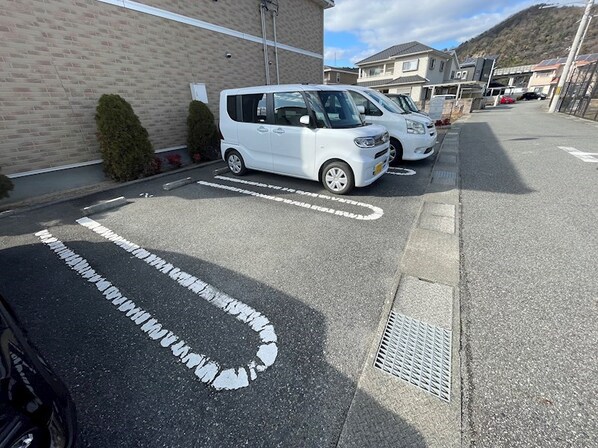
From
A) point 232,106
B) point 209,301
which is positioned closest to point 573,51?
point 232,106

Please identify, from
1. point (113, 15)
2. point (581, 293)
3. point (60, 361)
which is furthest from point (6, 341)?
point (113, 15)

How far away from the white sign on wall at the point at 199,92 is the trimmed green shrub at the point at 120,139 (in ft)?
7.18

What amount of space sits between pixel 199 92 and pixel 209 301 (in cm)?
723

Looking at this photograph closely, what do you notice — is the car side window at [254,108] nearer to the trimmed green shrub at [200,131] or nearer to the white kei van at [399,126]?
the white kei van at [399,126]

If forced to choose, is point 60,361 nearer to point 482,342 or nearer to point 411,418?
point 411,418

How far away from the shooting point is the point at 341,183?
14.7ft

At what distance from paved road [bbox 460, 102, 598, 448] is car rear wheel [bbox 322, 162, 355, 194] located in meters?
1.78

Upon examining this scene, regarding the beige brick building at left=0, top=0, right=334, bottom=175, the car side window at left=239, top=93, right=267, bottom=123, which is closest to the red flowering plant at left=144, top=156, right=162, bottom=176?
the beige brick building at left=0, top=0, right=334, bottom=175

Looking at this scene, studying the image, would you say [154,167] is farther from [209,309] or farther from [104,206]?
[209,309]

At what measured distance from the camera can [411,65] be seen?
91.8 ft

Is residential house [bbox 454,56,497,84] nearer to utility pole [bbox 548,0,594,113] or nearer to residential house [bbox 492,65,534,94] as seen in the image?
residential house [bbox 492,65,534,94]

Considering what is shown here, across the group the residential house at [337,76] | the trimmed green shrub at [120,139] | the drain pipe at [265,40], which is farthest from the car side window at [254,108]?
the residential house at [337,76]

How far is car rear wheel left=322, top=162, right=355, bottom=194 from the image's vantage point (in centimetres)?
432

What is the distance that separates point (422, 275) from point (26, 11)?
7.62 meters
